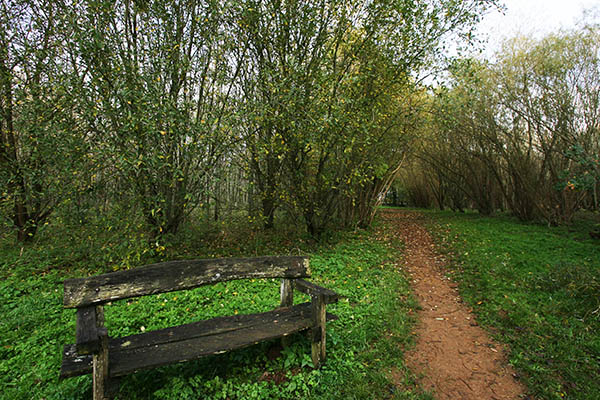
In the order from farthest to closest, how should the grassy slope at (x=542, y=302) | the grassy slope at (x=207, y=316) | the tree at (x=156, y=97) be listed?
the tree at (x=156, y=97), the grassy slope at (x=542, y=302), the grassy slope at (x=207, y=316)

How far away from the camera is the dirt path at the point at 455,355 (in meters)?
3.16

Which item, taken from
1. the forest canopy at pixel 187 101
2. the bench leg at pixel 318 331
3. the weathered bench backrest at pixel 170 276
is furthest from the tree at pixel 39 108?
the bench leg at pixel 318 331

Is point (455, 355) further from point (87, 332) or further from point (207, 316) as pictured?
point (87, 332)

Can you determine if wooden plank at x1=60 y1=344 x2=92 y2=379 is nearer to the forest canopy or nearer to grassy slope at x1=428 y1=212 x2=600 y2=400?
the forest canopy

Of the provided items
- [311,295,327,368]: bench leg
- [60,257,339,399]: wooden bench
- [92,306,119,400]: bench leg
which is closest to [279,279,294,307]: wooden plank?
[60,257,339,399]: wooden bench

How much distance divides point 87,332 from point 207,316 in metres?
2.17

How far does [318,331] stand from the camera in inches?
127

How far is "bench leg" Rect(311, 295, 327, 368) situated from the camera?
3.23 meters

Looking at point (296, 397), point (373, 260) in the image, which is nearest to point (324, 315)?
point (296, 397)

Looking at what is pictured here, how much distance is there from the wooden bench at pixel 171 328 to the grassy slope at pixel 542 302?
2.59 meters

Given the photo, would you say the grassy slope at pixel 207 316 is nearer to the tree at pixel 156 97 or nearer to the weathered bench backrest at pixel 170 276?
the weathered bench backrest at pixel 170 276

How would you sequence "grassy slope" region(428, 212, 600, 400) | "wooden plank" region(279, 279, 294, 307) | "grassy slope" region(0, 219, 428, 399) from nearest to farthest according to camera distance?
1. "grassy slope" region(0, 219, 428, 399)
2. "grassy slope" region(428, 212, 600, 400)
3. "wooden plank" region(279, 279, 294, 307)

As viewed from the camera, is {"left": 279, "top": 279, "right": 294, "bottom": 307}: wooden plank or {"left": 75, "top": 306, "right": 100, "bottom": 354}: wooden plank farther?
{"left": 279, "top": 279, "right": 294, "bottom": 307}: wooden plank

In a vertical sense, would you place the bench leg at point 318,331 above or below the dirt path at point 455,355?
above
